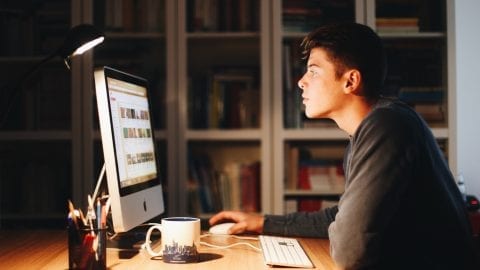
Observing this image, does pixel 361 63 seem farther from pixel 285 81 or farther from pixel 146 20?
pixel 146 20

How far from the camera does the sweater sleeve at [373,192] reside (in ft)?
3.92

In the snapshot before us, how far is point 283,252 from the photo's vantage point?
1409 mm

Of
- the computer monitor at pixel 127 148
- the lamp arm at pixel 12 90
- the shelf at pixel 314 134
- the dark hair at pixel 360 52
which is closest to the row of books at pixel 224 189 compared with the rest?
the shelf at pixel 314 134

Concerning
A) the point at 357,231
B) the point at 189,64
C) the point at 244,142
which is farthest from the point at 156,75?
the point at 357,231

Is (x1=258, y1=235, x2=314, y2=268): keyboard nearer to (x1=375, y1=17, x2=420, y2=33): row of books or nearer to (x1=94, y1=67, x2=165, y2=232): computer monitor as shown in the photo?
(x1=94, y1=67, x2=165, y2=232): computer monitor

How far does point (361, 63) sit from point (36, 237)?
1122 millimetres

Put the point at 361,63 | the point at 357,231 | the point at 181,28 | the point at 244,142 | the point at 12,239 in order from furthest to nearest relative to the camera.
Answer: the point at 244,142 → the point at 181,28 → the point at 12,239 → the point at 361,63 → the point at 357,231

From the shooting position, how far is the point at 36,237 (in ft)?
5.64

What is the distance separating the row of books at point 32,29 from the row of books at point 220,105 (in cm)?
73

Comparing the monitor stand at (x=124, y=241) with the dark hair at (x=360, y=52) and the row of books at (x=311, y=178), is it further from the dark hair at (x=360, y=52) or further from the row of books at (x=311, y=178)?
the row of books at (x=311, y=178)

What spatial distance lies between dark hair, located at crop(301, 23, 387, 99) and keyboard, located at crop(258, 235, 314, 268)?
18.5 inches

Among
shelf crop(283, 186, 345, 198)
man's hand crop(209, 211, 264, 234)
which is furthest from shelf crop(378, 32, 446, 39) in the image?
man's hand crop(209, 211, 264, 234)

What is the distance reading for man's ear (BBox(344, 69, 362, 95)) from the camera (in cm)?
150

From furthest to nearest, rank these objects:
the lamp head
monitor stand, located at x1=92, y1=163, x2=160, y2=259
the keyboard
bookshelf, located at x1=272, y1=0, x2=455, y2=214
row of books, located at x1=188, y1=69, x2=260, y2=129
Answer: row of books, located at x1=188, y1=69, x2=260, y2=129 → bookshelf, located at x1=272, y1=0, x2=455, y2=214 → the lamp head → monitor stand, located at x1=92, y1=163, x2=160, y2=259 → the keyboard
